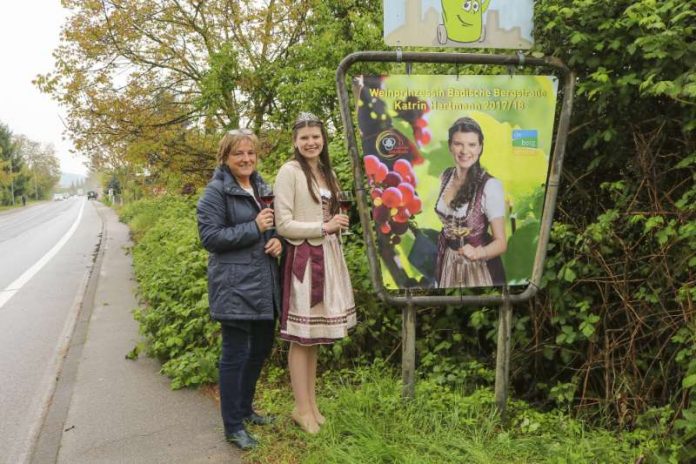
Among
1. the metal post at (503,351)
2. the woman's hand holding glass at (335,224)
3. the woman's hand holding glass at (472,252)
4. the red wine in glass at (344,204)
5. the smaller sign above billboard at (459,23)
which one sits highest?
the smaller sign above billboard at (459,23)

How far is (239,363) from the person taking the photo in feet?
10.6

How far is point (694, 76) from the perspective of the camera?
8.77 feet

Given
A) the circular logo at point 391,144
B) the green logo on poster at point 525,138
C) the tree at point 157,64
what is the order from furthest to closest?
1. the tree at point 157,64
2. the green logo on poster at point 525,138
3. the circular logo at point 391,144

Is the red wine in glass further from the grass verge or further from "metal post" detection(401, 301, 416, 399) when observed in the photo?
the grass verge

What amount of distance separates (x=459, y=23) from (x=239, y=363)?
2.29m

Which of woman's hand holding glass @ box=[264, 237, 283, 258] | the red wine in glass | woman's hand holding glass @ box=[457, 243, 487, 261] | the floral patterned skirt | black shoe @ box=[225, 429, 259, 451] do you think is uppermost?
the red wine in glass

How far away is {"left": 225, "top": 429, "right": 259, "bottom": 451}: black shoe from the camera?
325cm

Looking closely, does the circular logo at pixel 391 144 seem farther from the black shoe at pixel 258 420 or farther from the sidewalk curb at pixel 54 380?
the sidewalk curb at pixel 54 380

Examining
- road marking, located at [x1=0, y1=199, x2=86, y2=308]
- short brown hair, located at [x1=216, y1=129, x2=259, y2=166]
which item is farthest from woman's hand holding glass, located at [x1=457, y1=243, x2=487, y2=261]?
road marking, located at [x1=0, y1=199, x2=86, y2=308]

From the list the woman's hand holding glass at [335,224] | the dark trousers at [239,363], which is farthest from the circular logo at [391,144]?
the dark trousers at [239,363]

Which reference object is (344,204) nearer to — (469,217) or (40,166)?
(469,217)

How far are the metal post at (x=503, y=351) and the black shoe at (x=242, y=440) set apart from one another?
1.46m

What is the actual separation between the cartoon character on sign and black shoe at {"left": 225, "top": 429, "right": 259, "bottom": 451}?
8.28 feet

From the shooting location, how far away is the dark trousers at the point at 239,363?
127 inches
